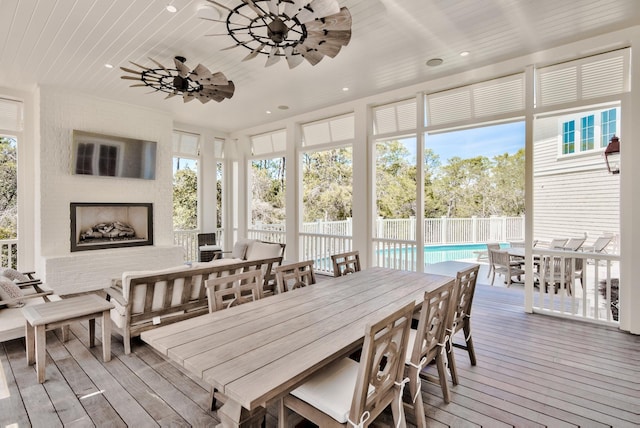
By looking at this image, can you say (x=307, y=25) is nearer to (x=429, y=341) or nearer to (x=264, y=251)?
A: (x=429, y=341)

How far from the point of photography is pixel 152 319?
3148mm

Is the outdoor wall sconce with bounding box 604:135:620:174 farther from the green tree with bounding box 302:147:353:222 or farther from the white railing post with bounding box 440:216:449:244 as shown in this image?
the green tree with bounding box 302:147:353:222

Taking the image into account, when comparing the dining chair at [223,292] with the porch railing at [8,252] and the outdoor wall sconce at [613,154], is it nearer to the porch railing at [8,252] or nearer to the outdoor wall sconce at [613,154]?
the outdoor wall sconce at [613,154]

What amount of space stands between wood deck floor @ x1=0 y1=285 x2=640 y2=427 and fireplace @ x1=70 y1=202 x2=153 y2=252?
2.65 m

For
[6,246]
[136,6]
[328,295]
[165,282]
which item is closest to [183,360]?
[328,295]

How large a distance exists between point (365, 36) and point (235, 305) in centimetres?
313

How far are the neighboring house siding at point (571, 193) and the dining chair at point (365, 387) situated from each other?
18.4ft

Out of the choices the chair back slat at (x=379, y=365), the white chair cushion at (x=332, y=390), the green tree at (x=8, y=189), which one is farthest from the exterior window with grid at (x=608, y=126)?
the green tree at (x=8, y=189)

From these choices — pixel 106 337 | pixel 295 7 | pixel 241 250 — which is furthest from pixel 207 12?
pixel 241 250

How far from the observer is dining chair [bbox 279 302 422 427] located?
139 cm

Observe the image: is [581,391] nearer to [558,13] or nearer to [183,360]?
[183,360]

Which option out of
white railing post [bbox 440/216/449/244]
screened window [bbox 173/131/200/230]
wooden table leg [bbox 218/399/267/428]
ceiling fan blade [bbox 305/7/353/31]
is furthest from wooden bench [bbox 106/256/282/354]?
white railing post [bbox 440/216/449/244]

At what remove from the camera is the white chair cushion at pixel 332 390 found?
1.48 m

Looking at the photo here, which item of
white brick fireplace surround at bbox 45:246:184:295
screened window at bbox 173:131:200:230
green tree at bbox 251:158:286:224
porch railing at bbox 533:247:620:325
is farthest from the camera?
green tree at bbox 251:158:286:224
